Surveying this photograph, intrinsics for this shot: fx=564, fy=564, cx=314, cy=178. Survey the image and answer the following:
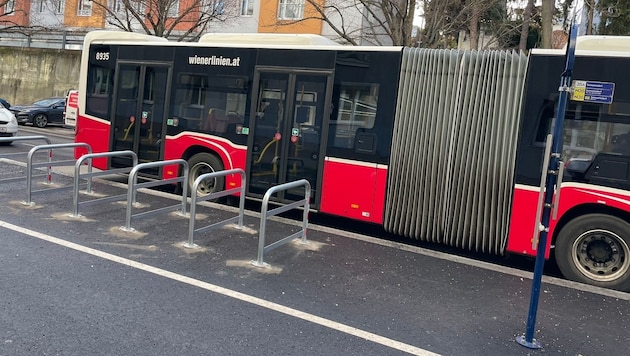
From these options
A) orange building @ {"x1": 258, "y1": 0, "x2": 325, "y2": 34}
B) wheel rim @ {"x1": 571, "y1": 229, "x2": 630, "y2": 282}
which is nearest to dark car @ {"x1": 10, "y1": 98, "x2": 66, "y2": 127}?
orange building @ {"x1": 258, "y1": 0, "x2": 325, "y2": 34}

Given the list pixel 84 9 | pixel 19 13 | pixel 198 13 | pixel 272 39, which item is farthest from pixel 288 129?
pixel 19 13

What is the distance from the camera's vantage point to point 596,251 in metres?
6.63

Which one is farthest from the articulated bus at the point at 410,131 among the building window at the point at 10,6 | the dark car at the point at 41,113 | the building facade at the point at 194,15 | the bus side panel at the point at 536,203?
the building window at the point at 10,6

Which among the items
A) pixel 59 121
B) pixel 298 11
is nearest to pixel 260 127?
pixel 59 121

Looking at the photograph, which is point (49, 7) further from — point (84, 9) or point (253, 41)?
point (253, 41)

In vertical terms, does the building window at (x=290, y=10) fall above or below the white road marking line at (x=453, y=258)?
above

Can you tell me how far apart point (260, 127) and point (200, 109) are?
135 cm

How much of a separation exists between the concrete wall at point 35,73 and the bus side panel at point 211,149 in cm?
2265

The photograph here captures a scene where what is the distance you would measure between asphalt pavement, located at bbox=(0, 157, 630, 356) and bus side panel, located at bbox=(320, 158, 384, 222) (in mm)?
441

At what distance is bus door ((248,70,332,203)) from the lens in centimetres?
846

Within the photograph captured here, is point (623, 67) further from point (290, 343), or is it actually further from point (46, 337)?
point (46, 337)

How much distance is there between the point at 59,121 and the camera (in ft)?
83.9

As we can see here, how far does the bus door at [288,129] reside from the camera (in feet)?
27.8

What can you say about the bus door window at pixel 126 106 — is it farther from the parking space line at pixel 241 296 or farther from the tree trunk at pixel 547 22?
the tree trunk at pixel 547 22
